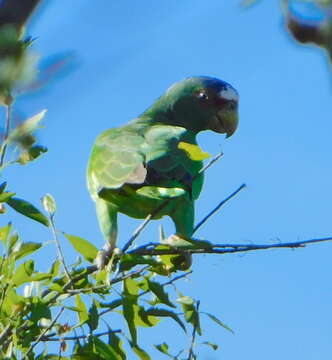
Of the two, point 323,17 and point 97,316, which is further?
point 97,316

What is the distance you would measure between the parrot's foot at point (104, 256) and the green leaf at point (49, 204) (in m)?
0.18

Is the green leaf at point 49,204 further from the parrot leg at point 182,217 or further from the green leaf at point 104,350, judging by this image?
the parrot leg at point 182,217

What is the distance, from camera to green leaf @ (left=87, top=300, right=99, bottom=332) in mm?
2014

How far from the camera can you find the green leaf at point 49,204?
1989mm

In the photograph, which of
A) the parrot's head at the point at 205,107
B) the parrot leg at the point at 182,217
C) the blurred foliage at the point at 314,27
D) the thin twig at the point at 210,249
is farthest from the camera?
the parrot's head at the point at 205,107

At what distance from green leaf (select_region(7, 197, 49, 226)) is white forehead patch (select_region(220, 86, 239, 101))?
1.71 meters

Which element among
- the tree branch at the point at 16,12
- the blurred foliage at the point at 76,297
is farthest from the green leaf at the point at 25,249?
the tree branch at the point at 16,12

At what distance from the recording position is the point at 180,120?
142 inches

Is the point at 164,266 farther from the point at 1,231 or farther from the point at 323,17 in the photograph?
the point at 323,17

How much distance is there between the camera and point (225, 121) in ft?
11.8

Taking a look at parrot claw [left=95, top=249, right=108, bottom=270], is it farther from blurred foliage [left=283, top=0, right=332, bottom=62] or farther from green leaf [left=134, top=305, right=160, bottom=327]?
blurred foliage [left=283, top=0, right=332, bottom=62]

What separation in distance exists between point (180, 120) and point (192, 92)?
17 centimetres

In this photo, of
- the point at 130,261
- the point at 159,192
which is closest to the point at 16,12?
the point at 130,261

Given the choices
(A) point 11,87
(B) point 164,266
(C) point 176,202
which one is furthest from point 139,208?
(A) point 11,87
